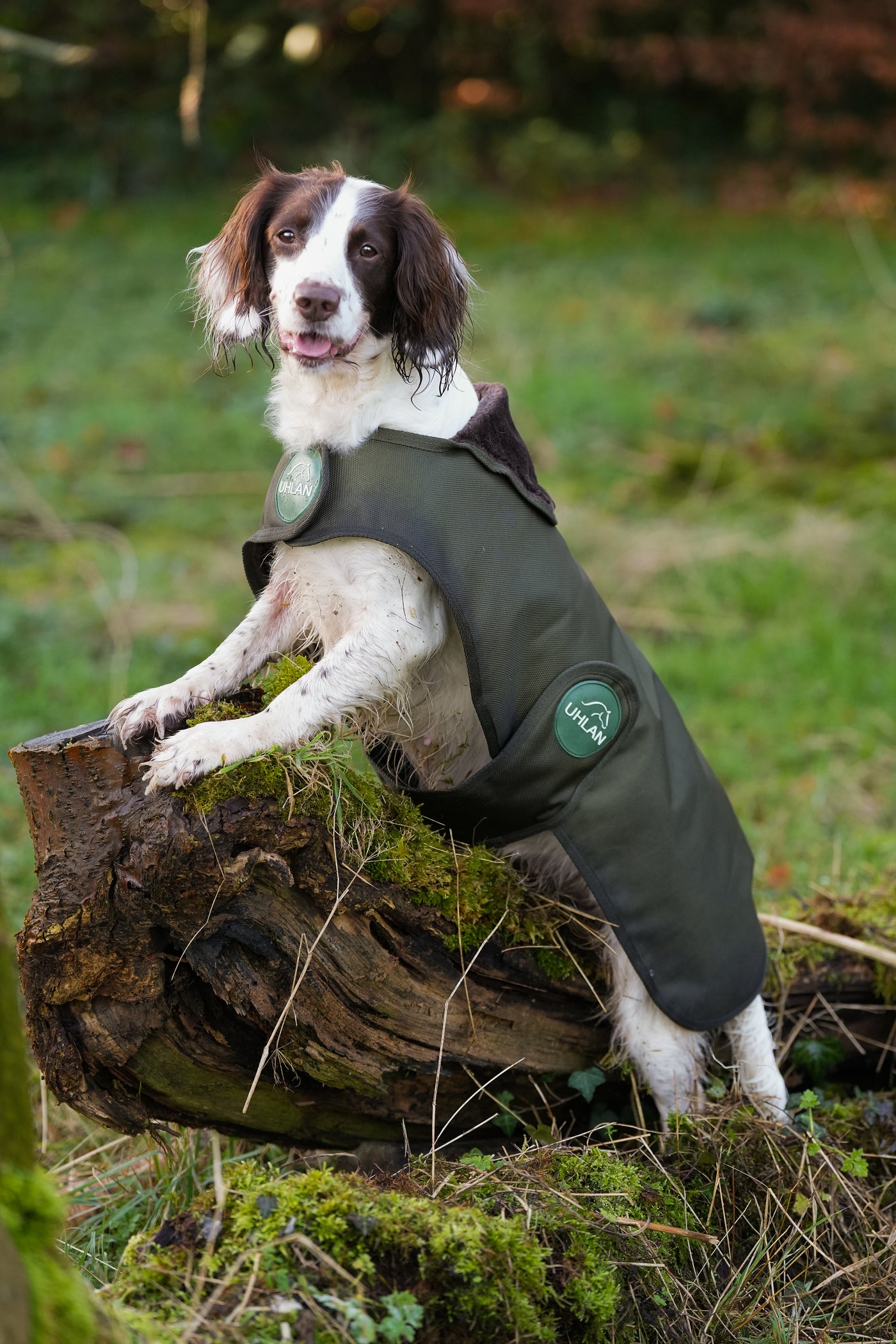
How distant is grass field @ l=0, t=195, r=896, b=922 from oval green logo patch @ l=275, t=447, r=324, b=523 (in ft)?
6.41

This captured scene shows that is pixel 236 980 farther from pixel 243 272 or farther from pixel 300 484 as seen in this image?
pixel 243 272

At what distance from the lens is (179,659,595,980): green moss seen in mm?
2518

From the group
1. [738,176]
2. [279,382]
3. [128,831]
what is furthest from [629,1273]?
[738,176]

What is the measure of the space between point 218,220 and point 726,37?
684 centimetres

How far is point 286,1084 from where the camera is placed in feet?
9.04

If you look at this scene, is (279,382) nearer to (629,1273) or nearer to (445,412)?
(445,412)

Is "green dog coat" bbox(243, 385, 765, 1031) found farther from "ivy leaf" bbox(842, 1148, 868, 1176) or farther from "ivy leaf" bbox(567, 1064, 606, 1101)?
"ivy leaf" bbox(842, 1148, 868, 1176)

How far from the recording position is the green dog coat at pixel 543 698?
272cm

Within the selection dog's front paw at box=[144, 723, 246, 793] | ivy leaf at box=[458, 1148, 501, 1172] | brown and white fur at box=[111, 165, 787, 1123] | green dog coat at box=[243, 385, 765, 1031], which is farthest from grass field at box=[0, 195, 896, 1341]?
dog's front paw at box=[144, 723, 246, 793]

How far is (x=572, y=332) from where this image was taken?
10.9 meters

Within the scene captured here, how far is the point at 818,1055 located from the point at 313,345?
234cm

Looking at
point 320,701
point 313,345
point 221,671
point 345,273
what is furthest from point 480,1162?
point 345,273

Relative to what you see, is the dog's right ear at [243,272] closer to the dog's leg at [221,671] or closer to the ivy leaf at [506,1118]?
the dog's leg at [221,671]

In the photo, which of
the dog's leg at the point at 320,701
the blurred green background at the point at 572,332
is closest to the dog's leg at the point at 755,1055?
the blurred green background at the point at 572,332
